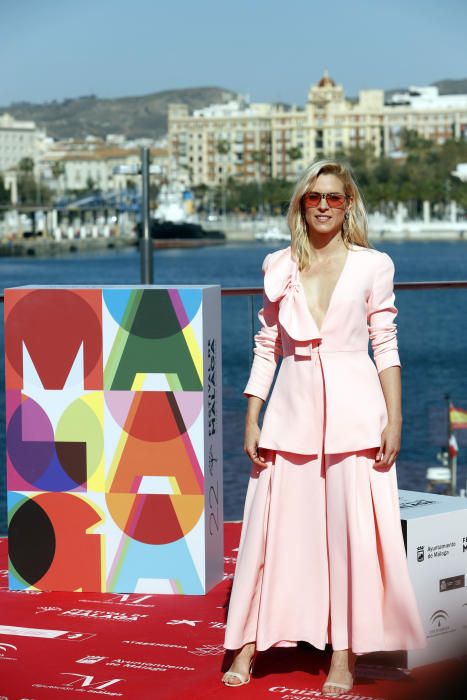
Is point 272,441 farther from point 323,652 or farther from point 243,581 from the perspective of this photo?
point 323,652

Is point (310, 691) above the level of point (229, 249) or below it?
above

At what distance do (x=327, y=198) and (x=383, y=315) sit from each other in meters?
0.26

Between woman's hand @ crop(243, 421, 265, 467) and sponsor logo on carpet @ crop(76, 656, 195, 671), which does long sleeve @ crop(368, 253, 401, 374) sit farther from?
sponsor logo on carpet @ crop(76, 656, 195, 671)

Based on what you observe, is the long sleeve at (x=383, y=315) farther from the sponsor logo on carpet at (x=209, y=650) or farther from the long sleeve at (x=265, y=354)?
the sponsor logo on carpet at (x=209, y=650)

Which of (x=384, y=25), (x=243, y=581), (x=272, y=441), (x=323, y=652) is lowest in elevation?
(x=323, y=652)

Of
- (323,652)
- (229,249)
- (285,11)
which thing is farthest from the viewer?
(285,11)

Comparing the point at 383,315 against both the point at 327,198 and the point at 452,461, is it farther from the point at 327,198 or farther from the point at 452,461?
the point at 452,461

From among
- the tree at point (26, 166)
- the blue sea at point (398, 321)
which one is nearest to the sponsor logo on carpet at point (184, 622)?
the blue sea at point (398, 321)

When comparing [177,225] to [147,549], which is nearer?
[147,549]

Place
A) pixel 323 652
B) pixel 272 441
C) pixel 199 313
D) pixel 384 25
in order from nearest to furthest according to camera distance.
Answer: pixel 272 441 → pixel 323 652 → pixel 199 313 → pixel 384 25

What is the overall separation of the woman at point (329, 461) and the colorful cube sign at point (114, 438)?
3.00ft

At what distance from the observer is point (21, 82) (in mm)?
136000

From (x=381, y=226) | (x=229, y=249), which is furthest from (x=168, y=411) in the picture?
(x=381, y=226)

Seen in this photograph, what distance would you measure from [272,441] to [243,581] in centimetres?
30
